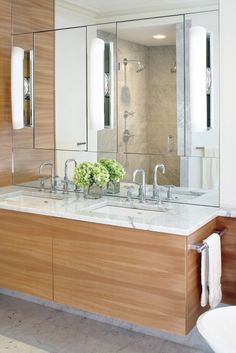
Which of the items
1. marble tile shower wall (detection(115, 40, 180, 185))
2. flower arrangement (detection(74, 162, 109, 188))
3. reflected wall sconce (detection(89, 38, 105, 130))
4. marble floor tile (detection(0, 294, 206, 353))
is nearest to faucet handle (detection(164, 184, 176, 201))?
marble tile shower wall (detection(115, 40, 180, 185))

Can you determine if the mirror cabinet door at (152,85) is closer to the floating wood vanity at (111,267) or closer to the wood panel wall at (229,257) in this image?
the wood panel wall at (229,257)

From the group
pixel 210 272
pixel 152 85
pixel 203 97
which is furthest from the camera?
pixel 152 85

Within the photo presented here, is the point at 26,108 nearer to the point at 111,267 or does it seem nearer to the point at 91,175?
the point at 91,175

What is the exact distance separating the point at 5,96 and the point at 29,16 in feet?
2.10

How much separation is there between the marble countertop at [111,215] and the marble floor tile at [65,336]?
75 centimetres

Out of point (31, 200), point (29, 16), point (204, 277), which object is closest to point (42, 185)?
point (31, 200)

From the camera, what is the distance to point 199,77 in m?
2.60

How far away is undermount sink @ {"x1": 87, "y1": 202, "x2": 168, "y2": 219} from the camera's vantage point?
2.66 m

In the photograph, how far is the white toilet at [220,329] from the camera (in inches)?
60.5

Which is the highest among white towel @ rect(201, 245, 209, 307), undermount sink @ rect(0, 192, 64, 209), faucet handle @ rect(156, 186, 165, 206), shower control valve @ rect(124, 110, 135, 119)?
shower control valve @ rect(124, 110, 135, 119)

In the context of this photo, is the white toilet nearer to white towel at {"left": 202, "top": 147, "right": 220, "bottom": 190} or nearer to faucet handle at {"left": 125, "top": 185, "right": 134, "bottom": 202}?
white towel at {"left": 202, "top": 147, "right": 220, "bottom": 190}

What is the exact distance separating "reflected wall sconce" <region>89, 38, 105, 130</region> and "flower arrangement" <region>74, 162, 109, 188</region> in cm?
30

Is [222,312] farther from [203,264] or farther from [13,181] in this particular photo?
[13,181]

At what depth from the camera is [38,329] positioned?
278 centimetres
